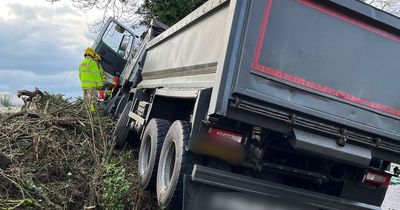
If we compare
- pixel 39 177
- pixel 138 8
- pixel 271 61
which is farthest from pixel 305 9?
pixel 138 8

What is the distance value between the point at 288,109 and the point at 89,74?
22.7ft

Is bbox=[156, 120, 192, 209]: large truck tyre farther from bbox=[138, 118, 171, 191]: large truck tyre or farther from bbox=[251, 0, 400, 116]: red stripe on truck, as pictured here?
bbox=[251, 0, 400, 116]: red stripe on truck

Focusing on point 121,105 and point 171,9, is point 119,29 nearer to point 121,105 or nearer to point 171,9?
point 171,9

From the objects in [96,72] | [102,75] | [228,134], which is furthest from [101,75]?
[228,134]

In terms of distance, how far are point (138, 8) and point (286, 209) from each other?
38.2 ft

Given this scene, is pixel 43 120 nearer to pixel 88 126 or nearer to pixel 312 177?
pixel 88 126

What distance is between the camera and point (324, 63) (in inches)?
149

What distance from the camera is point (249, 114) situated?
3529mm

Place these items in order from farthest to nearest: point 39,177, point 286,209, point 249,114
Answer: point 39,177 → point 286,209 → point 249,114

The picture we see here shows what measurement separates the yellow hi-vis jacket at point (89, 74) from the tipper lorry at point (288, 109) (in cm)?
575

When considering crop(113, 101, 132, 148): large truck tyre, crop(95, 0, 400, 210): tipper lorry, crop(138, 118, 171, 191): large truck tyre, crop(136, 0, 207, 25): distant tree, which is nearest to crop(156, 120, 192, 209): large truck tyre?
crop(95, 0, 400, 210): tipper lorry

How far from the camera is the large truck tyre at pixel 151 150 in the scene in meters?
4.86

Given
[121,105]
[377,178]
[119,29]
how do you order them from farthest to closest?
[119,29]
[121,105]
[377,178]

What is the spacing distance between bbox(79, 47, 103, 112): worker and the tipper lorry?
18.9 ft
